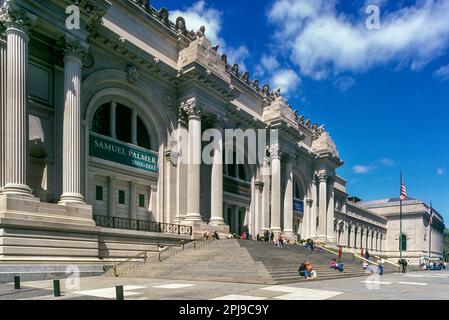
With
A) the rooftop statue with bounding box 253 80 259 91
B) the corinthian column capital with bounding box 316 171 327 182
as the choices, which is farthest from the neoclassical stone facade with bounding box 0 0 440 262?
the corinthian column capital with bounding box 316 171 327 182

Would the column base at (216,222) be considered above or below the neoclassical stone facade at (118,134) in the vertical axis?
below

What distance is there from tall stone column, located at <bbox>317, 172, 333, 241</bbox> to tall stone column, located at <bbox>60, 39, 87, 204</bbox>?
133ft

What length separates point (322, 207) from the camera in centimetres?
5834

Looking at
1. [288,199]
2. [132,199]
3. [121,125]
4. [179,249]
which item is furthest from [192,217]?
[288,199]

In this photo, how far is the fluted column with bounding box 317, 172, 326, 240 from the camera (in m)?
58.0

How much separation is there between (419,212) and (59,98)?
10328 centimetres

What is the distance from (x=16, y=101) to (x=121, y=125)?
10421mm

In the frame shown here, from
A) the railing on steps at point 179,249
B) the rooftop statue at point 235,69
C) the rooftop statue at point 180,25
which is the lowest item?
the railing on steps at point 179,249

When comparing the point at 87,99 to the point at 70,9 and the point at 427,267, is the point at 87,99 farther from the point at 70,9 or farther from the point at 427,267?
the point at 427,267

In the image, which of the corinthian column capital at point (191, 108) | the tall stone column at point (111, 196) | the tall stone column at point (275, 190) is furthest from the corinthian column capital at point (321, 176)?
the tall stone column at point (111, 196)

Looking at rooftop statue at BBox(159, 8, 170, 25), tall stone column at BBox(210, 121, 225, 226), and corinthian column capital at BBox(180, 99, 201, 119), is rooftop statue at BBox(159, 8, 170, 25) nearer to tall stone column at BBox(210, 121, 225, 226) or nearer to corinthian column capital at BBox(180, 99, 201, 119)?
corinthian column capital at BBox(180, 99, 201, 119)

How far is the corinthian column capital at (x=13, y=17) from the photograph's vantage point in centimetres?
2178

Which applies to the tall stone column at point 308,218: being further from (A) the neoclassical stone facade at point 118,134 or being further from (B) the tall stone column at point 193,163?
(B) the tall stone column at point 193,163
